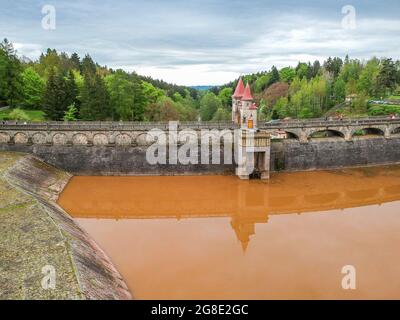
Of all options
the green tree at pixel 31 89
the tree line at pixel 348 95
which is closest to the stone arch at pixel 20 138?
the green tree at pixel 31 89

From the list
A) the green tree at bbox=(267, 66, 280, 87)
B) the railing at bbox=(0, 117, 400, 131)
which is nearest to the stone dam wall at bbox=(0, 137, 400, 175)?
the railing at bbox=(0, 117, 400, 131)

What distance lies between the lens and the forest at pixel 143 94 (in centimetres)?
5328

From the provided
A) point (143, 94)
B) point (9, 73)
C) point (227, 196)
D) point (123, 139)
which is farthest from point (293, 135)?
point (9, 73)

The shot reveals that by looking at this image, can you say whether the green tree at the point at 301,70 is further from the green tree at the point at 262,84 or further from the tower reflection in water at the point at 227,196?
the tower reflection in water at the point at 227,196

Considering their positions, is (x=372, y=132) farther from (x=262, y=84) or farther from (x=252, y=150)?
(x=262, y=84)

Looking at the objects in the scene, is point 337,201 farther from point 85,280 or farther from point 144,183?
point 85,280

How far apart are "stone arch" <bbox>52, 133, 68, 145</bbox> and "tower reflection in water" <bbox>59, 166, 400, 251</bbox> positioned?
15.1 ft

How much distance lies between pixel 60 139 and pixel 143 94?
73.2 ft

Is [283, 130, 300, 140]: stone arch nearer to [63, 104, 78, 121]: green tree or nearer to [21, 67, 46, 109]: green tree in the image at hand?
[63, 104, 78, 121]: green tree

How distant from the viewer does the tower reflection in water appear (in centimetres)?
3005

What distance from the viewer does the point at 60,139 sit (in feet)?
131

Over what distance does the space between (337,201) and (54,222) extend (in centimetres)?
2419

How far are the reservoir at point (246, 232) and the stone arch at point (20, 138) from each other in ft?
23.5
